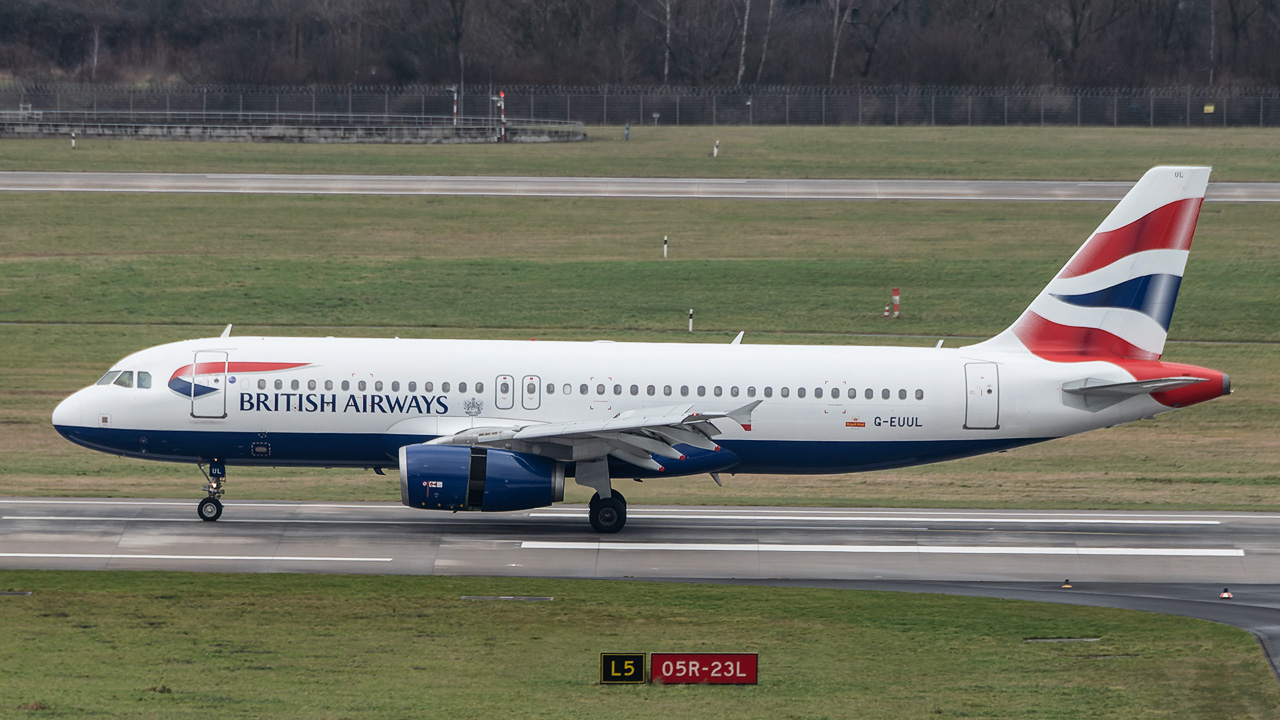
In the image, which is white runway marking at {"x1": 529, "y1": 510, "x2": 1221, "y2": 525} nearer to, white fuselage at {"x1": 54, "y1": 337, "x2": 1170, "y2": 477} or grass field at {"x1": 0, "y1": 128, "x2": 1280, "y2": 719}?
grass field at {"x1": 0, "y1": 128, "x2": 1280, "y2": 719}

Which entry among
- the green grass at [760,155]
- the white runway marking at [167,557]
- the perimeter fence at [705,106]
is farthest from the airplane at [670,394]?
the perimeter fence at [705,106]

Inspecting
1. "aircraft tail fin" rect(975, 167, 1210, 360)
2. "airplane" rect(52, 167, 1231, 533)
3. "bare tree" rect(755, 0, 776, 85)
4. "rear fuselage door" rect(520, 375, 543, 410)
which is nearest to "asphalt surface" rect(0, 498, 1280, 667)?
"airplane" rect(52, 167, 1231, 533)

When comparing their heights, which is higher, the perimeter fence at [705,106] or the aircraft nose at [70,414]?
the perimeter fence at [705,106]

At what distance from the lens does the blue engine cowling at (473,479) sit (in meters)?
29.1

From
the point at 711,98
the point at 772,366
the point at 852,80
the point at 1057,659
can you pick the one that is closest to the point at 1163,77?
the point at 852,80

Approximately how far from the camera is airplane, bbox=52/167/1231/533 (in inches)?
Result: 1215

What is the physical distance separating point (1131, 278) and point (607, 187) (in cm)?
4608

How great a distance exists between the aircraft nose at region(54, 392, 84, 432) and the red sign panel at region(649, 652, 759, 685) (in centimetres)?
1577

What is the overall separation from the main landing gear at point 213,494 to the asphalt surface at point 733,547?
26 cm

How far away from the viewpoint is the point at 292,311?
54.0m

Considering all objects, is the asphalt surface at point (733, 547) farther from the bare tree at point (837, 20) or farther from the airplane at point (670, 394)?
the bare tree at point (837, 20)

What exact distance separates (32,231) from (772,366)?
4390cm

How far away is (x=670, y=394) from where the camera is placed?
31.0 metres

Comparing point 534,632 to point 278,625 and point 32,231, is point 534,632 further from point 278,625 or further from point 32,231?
point 32,231
